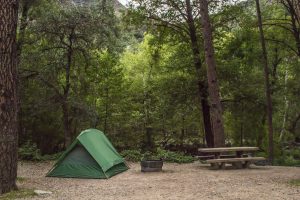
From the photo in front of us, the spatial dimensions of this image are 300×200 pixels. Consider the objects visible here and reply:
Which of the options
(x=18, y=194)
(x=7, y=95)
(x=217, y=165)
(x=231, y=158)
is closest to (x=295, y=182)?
(x=231, y=158)

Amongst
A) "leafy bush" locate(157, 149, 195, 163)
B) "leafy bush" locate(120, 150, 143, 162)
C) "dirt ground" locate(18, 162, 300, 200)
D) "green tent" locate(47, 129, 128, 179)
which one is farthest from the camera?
"leafy bush" locate(120, 150, 143, 162)

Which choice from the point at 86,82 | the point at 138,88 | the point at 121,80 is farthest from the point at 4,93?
the point at 138,88

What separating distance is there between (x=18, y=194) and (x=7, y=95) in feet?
6.81

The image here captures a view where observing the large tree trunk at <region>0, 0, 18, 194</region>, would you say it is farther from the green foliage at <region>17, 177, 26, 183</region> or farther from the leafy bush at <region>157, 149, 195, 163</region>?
the leafy bush at <region>157, 149, 195, 163</region>

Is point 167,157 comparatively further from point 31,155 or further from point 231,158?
point 31,155

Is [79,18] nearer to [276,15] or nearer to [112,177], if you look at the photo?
[112,177]

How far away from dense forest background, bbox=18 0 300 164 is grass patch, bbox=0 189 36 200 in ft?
20.2

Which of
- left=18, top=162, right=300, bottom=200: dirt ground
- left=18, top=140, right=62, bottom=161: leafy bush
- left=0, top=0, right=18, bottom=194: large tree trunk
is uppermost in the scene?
left=0, top=0, right=18, bottom=194: large tree trunk

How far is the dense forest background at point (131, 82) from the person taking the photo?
45.5ft

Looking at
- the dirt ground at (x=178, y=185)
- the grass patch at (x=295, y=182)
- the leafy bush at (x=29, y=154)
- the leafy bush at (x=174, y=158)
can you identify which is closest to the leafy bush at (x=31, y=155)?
the leafy bush at (x=29, y=154)

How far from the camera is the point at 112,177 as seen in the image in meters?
9.98

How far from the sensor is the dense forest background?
13867mm

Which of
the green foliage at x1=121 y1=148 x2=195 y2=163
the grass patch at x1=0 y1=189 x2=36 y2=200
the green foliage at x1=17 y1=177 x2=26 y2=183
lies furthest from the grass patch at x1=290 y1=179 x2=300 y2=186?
the green foliage at x1=17 y1=177 x2=26 y2=183

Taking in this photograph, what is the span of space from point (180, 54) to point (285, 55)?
6574mm
